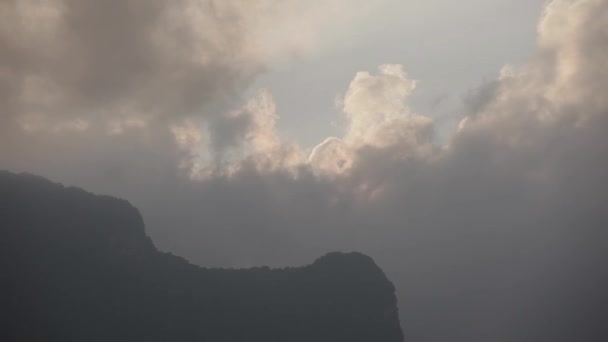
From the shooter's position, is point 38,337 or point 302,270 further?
point 302,270

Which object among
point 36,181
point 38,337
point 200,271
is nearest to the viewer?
point 38,337

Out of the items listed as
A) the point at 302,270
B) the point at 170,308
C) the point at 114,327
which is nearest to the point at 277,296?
the point at 302,270

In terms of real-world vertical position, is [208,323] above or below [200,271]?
below

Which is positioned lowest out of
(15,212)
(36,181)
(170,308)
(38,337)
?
(38,337)

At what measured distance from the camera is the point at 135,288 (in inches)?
5384

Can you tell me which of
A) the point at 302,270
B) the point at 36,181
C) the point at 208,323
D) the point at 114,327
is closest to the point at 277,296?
the point at 302,270

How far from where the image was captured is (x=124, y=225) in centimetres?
14125

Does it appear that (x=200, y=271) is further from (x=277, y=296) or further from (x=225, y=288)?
(x=277, y=296)

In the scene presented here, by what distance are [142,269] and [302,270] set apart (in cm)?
4841

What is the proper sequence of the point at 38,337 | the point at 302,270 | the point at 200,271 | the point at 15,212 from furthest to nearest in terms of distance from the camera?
1. the point at 302,270
2. the point at 200,271
3. the point at 15,212
4. the point at 38,337

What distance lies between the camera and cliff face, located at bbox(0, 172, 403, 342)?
124 meters

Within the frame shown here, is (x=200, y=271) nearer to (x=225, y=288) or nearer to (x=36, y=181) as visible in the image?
(x=225, y=288)

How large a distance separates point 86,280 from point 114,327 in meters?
14.1

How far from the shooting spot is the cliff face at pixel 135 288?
123500 millimetres
